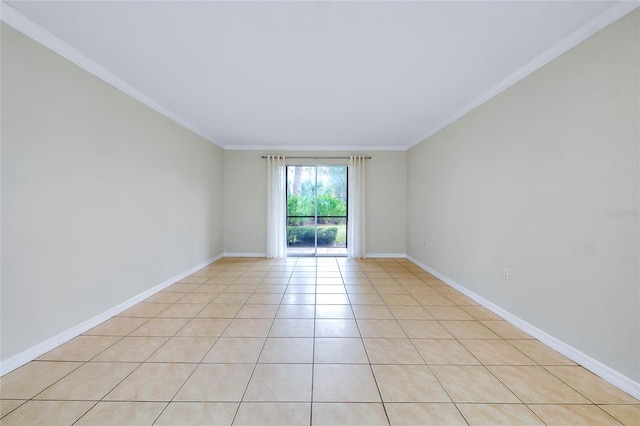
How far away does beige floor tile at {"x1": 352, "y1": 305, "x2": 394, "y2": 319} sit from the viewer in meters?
2.56

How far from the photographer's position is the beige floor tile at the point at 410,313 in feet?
8.36

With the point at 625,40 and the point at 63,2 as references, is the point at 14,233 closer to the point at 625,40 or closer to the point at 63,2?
the point at 63,2

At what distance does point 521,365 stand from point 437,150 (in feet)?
10.1

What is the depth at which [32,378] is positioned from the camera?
1.62m

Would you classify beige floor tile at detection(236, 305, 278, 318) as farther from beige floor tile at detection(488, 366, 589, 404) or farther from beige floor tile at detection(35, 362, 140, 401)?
beige floor tile at detection(488, 366, 589, 404)

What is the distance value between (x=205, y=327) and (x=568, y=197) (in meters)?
3.29

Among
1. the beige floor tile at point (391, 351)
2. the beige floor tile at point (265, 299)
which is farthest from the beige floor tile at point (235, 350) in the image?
the beige floor tile at point (391, 351)

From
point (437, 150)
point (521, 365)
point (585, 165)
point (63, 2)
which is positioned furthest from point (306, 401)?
point (437, 150)

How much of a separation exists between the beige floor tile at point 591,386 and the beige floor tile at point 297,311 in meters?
1.98

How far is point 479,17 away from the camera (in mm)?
1636

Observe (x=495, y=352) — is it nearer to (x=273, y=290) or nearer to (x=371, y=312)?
(x=371, y=312)

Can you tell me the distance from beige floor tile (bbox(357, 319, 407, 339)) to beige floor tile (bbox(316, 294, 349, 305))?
0.50m

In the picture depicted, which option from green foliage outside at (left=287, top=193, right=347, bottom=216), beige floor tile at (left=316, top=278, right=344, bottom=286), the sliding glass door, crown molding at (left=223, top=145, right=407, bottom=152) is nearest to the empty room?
beige floor tile at (left=316, top=278, right=344, bottom=286)

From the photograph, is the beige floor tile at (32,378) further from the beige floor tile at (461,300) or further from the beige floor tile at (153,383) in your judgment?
the beige floor tile at (461,300)
